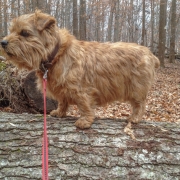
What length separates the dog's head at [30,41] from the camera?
306cm

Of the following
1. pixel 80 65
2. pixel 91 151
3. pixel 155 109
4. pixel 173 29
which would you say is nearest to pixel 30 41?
pixel 80 65

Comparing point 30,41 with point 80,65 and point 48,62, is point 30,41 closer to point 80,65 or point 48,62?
point 48,62

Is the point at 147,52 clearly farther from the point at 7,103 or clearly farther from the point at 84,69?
the point at 7,103

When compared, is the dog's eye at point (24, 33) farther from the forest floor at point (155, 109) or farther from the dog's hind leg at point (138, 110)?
the forest floor at point (155, 109)

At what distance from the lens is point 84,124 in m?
3.31

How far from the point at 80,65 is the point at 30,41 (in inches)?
31.7

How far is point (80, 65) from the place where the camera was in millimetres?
3473

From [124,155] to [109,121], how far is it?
785 millimetres

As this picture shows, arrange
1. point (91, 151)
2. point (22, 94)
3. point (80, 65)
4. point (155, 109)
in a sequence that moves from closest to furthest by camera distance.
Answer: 1. point (91, 151)
2. point (80, 65)
3. point (22, 94)
4. point (155, 109)

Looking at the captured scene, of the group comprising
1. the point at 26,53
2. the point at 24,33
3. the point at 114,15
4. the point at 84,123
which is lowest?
the point at 84,123

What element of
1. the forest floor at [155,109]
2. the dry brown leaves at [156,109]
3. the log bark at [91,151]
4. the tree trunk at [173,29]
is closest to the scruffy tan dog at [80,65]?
the log bark at [91,151]

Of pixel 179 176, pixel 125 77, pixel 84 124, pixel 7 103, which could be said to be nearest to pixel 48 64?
pixel 84 124

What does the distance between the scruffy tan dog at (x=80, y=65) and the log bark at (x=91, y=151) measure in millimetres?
319

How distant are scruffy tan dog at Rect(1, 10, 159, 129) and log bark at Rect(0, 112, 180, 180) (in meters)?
0.32
